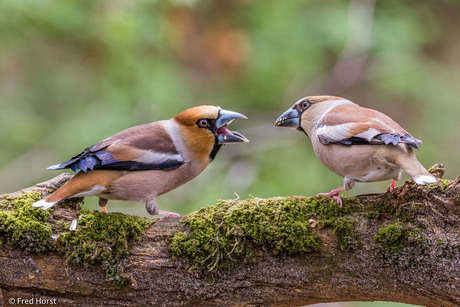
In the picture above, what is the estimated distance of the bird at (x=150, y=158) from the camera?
4.42 meters

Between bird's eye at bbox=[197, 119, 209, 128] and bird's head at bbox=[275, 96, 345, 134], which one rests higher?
bird's head at bbox=[275, 96, 345, 134]

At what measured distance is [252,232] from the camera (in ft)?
13.0

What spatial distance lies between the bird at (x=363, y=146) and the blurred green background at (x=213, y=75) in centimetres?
329

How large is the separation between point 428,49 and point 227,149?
7478mm

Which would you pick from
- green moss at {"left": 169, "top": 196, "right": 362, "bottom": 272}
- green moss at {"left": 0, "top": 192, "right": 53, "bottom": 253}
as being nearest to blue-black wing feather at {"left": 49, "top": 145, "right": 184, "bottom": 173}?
green moss at {"left": 0, "top": 192, "right": 53, "bottom": 253}

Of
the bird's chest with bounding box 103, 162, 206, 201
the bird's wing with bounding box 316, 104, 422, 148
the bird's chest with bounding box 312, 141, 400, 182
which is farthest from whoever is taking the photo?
the bird's chest with bounding box 103, 162, 206, 201

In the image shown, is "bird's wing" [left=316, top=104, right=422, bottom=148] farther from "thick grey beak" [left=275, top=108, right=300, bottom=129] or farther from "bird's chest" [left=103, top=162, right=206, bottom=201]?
"bird's chest" [left=103, top=162, right=206, bottom=201]

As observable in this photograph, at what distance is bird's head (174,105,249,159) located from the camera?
488 centimetres

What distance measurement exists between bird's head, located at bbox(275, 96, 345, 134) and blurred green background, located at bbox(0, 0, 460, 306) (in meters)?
2.72

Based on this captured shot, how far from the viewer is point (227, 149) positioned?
9008 millimetres

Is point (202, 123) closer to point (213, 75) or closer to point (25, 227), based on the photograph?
point (25, 227)

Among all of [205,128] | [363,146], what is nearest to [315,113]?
[363,146]

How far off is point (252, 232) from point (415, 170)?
53.9 inches

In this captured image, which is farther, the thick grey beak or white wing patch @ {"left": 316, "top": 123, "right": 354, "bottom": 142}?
the thick grey beak
